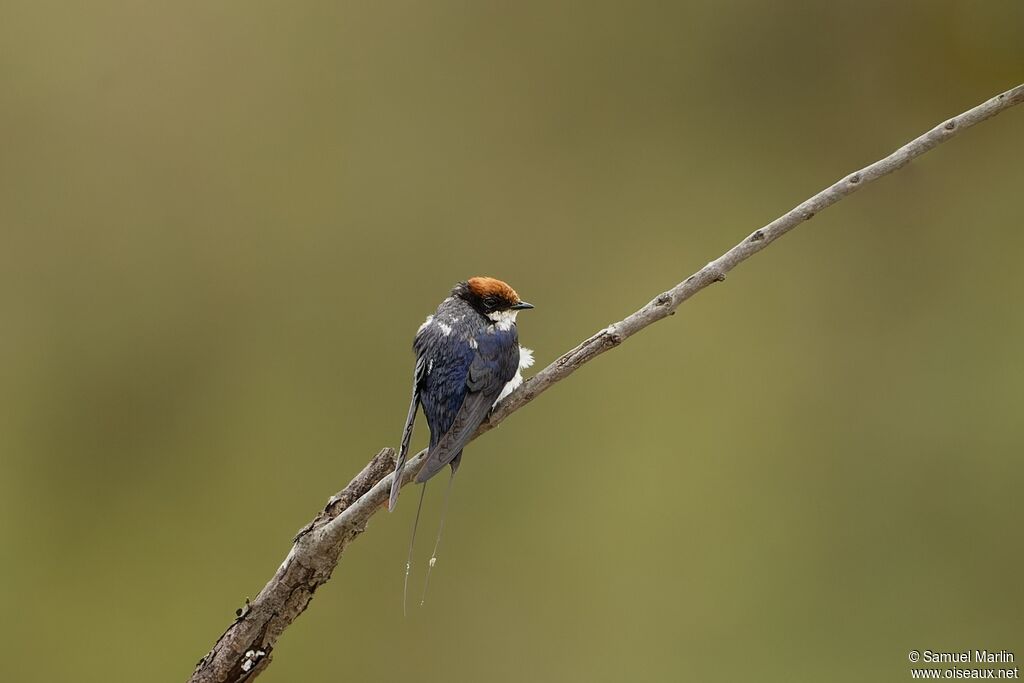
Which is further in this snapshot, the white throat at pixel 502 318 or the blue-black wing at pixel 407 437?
the white throat at pixel 502 318

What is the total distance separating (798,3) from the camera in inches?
113

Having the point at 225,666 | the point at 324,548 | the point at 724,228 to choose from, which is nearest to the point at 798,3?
the point at 724,228

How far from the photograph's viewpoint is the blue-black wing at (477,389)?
1.51 metres

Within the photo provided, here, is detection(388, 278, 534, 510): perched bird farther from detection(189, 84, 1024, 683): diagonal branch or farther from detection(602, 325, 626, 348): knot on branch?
detection(602, 325, 626, 348): knot on branch

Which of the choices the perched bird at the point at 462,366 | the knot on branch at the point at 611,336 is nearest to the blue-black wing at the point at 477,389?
the perched bird at the point at 462,366

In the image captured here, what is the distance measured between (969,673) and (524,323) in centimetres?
144

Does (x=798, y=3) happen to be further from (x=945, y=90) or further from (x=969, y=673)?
(x=969, y=673)

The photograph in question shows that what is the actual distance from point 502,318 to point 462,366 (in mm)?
204

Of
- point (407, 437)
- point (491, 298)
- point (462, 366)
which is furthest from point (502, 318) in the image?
point (407, 437)

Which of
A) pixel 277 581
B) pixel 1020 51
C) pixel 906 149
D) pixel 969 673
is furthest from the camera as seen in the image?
pixel 1020 51

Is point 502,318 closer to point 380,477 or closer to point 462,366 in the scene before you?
point 462,366

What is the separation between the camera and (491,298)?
5.98ft

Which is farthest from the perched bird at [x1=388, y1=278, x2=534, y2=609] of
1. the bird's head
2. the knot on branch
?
the knot on branch

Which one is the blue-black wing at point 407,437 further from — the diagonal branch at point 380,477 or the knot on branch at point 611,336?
the knot on branch at point 611,336
